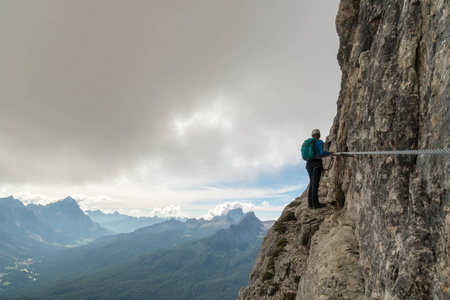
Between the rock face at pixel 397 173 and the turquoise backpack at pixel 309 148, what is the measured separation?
7.41ft

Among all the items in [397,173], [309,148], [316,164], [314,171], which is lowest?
[397,173]

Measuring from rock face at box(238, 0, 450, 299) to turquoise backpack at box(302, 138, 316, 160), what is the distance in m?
2.26

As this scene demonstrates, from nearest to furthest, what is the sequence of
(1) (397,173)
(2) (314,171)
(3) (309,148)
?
(1) (397,173)
(3) (309,148)
(2) (314,171)

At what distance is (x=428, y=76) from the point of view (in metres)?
6.66

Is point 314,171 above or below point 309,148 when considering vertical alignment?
below

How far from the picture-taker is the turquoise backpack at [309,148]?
1505 centimetres

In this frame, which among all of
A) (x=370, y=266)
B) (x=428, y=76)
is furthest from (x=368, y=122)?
(x=370, y=266)

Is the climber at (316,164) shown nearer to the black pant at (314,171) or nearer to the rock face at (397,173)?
the black pant at (314,171)

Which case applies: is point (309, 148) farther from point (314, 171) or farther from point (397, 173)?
point (397, 173)

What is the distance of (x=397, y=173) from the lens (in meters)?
7.55

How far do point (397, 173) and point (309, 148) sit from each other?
7.72m

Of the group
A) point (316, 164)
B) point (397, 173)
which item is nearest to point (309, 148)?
point (316, 164)

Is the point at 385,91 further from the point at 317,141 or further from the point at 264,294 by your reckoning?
the point at 264,294

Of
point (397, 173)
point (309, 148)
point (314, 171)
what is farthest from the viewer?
point (314, 171)
